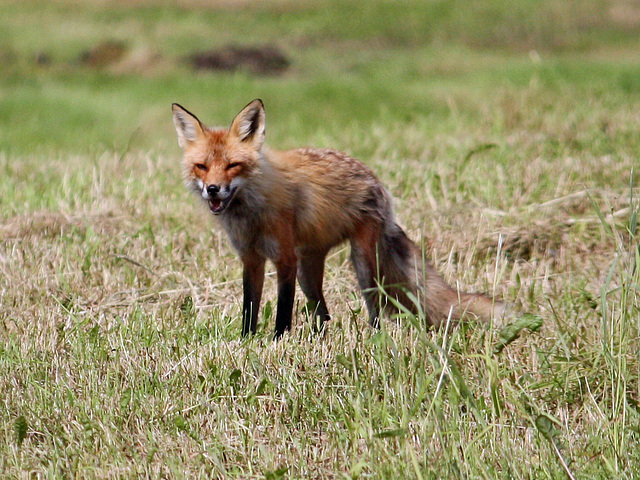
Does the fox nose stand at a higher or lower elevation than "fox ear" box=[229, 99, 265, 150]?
lower

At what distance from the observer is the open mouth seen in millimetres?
4332

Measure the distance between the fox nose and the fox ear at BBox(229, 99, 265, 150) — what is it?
1.42 ft

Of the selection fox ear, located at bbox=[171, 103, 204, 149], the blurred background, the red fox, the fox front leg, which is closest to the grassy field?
the fox front leg

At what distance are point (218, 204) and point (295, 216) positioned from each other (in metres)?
0.57

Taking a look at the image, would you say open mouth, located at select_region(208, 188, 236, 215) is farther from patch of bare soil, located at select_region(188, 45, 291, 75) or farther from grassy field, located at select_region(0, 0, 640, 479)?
patch of bare soil, located at select_region(188, 45, 291, 75)

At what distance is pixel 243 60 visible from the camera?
18297 mm

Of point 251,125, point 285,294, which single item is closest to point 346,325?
point 285,294

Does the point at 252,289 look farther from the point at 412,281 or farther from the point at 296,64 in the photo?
the point at 296,64

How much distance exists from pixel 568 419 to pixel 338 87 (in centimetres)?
1267

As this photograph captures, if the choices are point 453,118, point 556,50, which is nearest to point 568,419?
point 453,118

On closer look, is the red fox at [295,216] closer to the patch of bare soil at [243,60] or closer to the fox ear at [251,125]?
the fox ear at [251,125]

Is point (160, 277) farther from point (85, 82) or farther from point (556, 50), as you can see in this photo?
point (556, 50)

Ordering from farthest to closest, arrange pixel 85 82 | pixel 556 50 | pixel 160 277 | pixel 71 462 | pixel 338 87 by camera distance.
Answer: pixel 556 50 < pixel 85 82 < pixel 338 87 < pixel 160 277 < pixel 71 462

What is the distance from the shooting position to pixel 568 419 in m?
3.37
